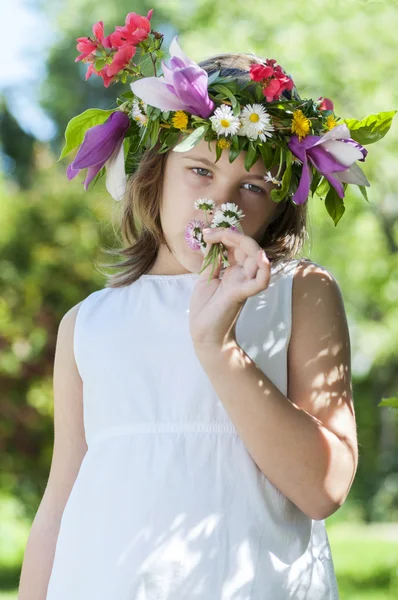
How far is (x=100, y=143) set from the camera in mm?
2439

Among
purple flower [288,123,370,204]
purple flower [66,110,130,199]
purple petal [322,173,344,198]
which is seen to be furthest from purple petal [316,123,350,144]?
purple flower [66,110,130,199]

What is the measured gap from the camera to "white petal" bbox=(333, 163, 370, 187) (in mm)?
2352

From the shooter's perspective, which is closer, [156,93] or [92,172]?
[156,93]

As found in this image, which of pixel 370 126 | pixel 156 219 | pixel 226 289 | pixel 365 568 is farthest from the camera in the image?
pixel 365 568

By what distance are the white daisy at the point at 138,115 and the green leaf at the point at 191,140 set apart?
0.73 feet

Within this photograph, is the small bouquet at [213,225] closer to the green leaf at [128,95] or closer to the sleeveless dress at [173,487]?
the sleeveless dress at [173,487]

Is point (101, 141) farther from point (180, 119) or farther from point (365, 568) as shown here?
point (365, 568)

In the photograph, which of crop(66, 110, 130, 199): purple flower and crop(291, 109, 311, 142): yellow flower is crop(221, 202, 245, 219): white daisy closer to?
crop(291, 109, 311, 142): yellow flower

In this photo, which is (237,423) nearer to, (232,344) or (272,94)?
(232,344)

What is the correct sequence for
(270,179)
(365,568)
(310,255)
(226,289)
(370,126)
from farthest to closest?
(365,568)
(310,255)
(370,126)
(270,179)
(226,289)

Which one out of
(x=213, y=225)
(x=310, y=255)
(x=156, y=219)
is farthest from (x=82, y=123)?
(x=310, y=255)

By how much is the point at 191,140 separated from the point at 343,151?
0.37m

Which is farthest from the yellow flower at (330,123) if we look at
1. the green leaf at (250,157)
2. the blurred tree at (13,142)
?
the blurred tree at (13,142)

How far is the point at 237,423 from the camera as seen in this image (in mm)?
2061
